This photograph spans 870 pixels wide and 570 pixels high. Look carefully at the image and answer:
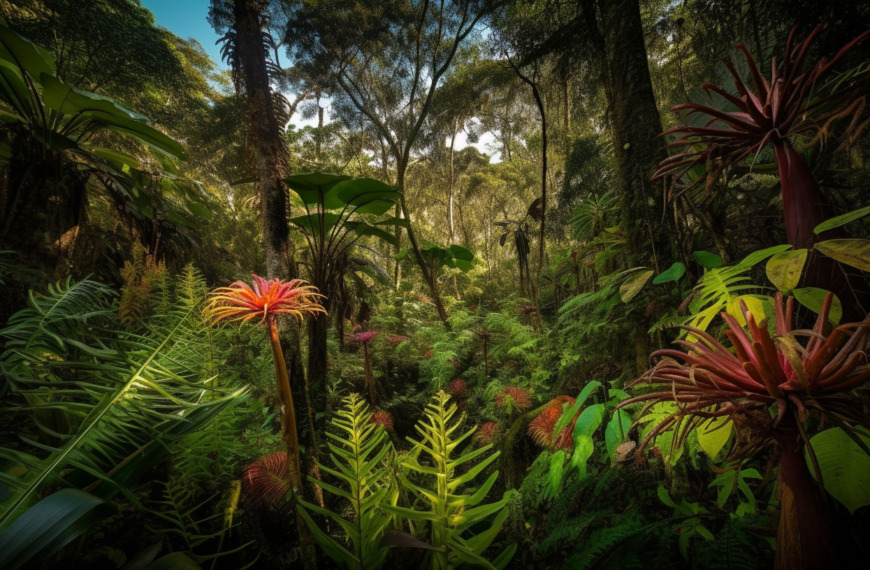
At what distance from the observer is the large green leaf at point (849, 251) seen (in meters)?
0.51

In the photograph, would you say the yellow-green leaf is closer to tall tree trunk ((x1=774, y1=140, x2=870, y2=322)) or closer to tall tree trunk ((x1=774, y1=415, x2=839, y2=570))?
tall tree trunk ((x1=774, y1=140, x2=870, y2=322))

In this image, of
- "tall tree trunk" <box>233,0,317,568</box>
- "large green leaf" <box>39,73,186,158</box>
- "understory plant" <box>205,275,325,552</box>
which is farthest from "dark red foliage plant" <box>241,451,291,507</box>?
"large green leaf" <box>39,73,186,158</box>

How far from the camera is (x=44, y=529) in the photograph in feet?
1.25

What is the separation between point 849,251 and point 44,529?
1255mm

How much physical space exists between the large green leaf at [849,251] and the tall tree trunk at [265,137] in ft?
8.70

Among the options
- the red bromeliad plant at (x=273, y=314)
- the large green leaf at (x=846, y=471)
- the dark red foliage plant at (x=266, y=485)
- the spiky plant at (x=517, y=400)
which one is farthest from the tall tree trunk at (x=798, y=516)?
the spiky plant at (x=517, y=400)

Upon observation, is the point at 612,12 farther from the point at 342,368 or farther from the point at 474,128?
the point at 474,128

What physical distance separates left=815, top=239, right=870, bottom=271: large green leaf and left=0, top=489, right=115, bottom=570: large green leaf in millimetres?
1195

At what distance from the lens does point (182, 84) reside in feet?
22.5

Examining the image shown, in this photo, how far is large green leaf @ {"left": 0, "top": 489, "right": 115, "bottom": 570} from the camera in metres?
0.37

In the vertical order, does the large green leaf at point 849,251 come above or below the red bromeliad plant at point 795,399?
above

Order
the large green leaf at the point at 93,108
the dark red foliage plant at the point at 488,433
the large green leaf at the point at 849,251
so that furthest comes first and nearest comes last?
the dark red foliage plant at the point at 488,433
the large green leaf at the point at 93,108
the large green leaf at the point at 849,251

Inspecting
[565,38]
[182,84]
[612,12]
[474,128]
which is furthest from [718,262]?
[474,128]

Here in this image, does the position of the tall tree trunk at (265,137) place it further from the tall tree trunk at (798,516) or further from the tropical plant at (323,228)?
the tall tree trunk at (798,516)
